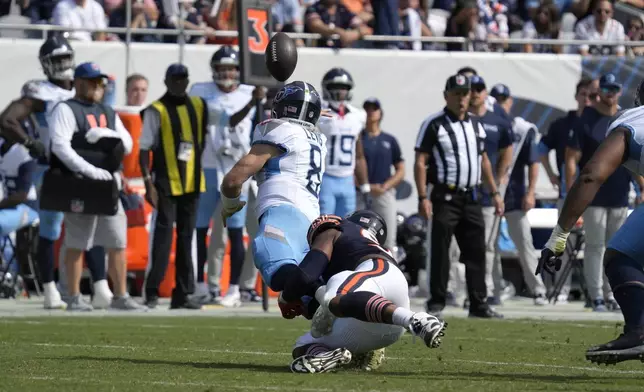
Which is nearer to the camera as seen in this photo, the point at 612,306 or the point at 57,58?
the point at 57,58

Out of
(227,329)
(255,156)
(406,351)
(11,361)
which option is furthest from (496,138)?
(11,361)

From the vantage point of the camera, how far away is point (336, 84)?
14.6m

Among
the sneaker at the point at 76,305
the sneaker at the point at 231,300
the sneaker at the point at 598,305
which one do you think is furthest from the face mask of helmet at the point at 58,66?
the sneaker at the point at 598,305

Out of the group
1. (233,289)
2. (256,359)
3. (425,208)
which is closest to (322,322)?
(256,359)

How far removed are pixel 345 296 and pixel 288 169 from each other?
139 cm

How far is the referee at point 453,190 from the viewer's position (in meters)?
12.8

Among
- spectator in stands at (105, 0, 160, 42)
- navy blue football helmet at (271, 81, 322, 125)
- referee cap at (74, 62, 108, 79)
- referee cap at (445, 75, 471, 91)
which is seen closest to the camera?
navy blue football helmet at (271, 81, 322, 125)

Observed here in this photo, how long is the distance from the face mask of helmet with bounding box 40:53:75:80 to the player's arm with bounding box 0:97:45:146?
0.99 feet

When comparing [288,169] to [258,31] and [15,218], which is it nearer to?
[258,31]

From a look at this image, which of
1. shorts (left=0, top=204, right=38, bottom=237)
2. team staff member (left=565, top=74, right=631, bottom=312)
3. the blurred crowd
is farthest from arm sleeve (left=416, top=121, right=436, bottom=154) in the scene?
the blurred crowd

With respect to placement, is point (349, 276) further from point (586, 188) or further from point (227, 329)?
point (227, 329)

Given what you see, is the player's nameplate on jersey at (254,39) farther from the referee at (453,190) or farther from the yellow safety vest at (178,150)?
the referee at (453,190)

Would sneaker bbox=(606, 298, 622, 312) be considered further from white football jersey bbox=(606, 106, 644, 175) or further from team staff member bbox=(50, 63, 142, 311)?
white football jersey bbox=(606, 106, 644, 175)

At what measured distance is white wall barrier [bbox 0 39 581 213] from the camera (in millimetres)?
17500
